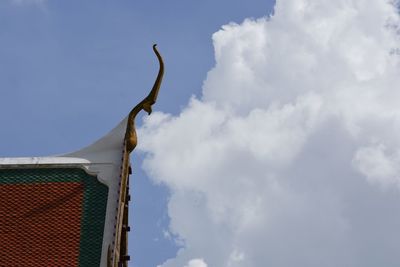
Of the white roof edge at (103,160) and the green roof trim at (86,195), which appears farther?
the white roof edge at (103,160)

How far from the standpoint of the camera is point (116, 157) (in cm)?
1830

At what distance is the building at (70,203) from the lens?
17.0 meters

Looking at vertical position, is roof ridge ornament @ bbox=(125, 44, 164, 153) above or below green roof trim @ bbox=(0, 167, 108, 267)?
above

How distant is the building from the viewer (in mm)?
17031

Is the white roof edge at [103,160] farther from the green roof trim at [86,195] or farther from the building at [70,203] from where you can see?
the green roof trim at [86,195]

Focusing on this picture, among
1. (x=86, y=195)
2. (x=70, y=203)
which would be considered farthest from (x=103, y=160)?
(x=70, y=203)

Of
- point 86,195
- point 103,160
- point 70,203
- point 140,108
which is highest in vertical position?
point 140,108

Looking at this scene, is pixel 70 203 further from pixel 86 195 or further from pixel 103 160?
pixel 103 160

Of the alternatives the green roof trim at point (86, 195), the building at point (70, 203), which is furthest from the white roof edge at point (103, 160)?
the green roof trim at point (86, 195)

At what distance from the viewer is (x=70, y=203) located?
17609 millimetres

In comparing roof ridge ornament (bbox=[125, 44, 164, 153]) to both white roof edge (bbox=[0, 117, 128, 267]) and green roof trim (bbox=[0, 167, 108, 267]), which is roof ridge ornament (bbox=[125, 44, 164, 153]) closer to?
white roof edge (bbox=[0, 117, 128, 267])

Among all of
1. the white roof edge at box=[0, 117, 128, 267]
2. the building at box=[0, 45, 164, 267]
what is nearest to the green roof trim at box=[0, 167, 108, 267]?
the building at box=[0, 45, 164, 267]

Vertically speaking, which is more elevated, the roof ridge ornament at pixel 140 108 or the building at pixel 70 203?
the roof ridge ornament at pixel 140 108

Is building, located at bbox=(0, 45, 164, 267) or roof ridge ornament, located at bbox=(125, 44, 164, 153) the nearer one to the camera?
building, located at bbox=(0, 45, 164, 267)
